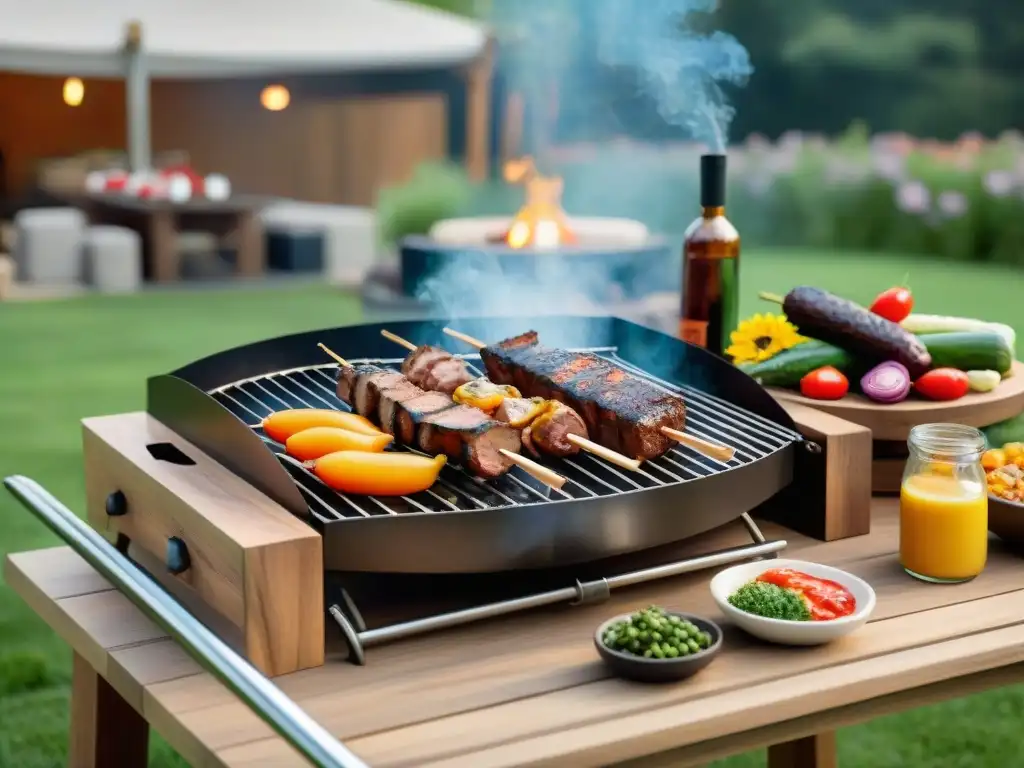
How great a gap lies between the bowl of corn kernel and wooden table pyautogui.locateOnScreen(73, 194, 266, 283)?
439 inches

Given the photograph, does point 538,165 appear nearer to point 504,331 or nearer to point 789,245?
point 789,245

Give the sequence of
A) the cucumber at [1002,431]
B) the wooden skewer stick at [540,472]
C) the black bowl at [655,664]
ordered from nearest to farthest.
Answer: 1. the black bowl at [655,664]
2. the wooden skewer stick at [540,472]
3. the cucumber at [1002,431]

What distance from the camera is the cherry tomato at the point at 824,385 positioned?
285 cm

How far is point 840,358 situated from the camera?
2.93 meters

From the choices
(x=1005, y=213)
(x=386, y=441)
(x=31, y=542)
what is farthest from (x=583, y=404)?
(x=1005, y=213)

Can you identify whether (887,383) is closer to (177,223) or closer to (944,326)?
(944,326)

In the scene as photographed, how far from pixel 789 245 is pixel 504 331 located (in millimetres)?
10042

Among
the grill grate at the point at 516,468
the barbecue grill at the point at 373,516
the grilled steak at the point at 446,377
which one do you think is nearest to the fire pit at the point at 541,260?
the grill grate at the point at 516,468

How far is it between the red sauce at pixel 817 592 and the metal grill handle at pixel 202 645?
2.73 ft

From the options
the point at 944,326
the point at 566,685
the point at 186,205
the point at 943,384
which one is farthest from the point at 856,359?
the point at 186,205

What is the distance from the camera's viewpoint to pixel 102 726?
2.52 meters

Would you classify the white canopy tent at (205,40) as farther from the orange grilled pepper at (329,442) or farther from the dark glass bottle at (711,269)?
the orange grilled pepper at (329,442)

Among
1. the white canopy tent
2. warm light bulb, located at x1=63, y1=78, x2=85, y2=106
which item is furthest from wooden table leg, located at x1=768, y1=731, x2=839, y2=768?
warm light bulb, located at x1=63, y1=78, x2=85, y2=106

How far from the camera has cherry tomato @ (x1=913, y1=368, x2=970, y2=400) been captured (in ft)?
9.25
